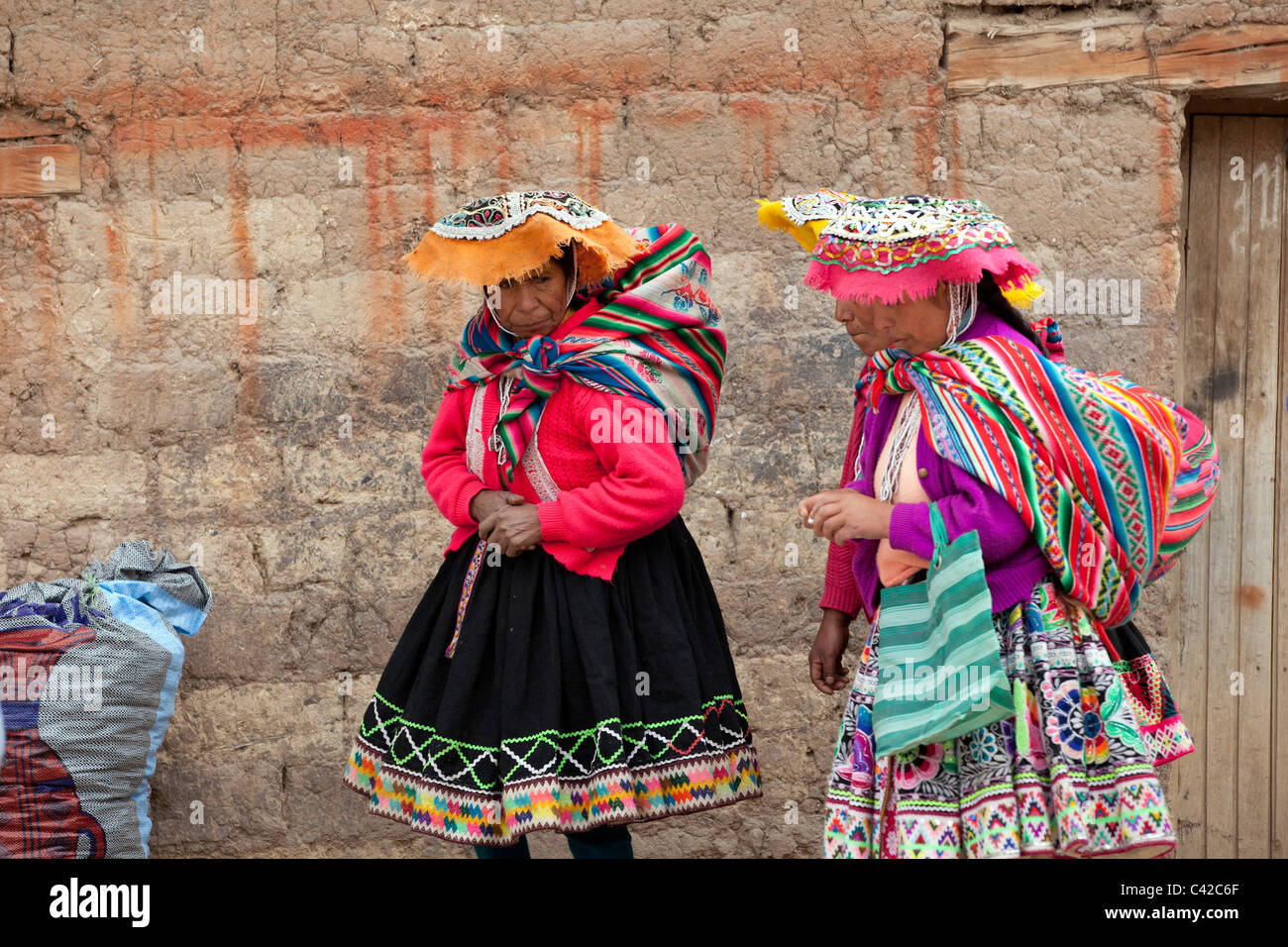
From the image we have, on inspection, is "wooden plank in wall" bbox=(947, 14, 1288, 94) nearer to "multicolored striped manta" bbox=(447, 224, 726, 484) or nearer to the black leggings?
"multicolored striped manta" bbox=(447, 224, 726, 484)

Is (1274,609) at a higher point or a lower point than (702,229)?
lower

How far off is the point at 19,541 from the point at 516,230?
89.9 inches

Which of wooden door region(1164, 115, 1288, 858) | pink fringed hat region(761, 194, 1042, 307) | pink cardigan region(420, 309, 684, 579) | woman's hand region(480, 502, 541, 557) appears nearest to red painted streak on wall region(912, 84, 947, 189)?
wooden door region(1164, 115, 1288, 858)

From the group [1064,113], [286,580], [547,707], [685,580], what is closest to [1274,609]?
[1064,113]

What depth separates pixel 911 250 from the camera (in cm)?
257

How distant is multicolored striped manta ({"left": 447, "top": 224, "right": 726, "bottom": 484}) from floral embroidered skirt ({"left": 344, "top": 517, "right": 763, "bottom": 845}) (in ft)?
1.07

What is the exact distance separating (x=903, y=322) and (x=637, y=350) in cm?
65

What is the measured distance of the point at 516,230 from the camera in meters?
2.93

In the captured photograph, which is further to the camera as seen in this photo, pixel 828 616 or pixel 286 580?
pixel 286 580

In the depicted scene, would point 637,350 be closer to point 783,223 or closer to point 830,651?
point 783,223

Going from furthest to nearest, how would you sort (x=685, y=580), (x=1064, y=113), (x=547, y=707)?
1. (x=1064, y=113)
2. (x=685, y=580)
3. (x=547, y=707)
